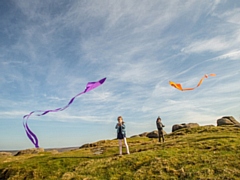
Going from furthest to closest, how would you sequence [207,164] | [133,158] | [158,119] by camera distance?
1. [158,119]
2. [133,158]
3. [207,164]

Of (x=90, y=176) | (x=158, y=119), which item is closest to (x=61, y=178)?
(x=90, y=176)

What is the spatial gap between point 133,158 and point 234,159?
7.26m

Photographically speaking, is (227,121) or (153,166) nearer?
(153,166)

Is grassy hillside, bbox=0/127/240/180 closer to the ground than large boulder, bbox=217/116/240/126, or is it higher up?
closer to the ground

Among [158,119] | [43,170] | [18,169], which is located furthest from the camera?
[158,119]

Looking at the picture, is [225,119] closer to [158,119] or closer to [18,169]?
[158,119]

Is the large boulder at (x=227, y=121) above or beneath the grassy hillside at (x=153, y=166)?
above

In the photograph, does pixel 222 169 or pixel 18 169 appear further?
pixel 18 169

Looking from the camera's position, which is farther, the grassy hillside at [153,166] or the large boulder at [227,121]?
the large boulder at [227,121]

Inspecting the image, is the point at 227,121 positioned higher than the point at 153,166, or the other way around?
the point at 227,121

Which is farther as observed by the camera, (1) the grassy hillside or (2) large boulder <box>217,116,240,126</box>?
(2) large boulder <box>217,116,240,126</box>

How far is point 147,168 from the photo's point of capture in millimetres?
16234

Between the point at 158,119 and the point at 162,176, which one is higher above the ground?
the point at 158,119

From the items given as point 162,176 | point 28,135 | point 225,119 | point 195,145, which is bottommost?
point 162,176
